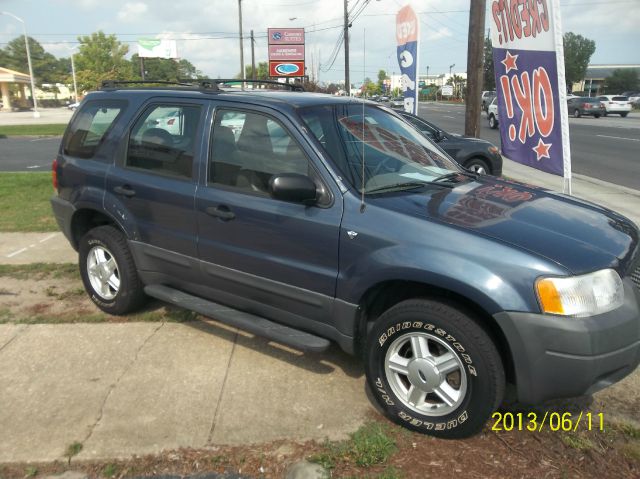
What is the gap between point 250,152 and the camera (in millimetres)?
3611

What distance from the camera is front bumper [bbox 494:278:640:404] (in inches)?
99.7

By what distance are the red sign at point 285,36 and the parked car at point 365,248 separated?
35726mm

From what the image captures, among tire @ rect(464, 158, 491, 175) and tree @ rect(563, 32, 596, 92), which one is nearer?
tire @ rect(464, 158, 491, 175)

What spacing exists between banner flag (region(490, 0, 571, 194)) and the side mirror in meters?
2.71

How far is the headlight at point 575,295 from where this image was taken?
2.54 m

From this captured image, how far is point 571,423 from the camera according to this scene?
121 inches

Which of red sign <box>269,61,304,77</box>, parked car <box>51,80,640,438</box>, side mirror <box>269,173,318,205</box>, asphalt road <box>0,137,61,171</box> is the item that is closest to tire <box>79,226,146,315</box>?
parked car <box>51,80,640,438</box>

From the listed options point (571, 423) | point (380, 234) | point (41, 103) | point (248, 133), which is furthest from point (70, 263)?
point (41, 103)

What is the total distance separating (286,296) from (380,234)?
0.80 metres

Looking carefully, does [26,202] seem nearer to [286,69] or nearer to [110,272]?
[110,272]

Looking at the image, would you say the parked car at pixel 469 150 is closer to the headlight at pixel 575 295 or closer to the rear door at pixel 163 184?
the rear door at pixel 163 184

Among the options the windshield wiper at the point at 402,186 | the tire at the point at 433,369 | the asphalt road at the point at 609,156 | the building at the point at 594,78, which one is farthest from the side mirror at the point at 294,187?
the building at the point at 594,78

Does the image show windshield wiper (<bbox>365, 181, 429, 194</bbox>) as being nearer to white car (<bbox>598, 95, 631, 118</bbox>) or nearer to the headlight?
the headlight

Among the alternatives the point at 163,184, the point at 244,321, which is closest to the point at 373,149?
the point at 244,321
